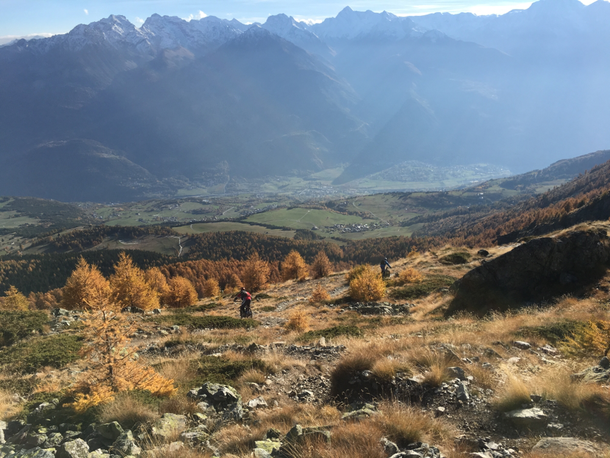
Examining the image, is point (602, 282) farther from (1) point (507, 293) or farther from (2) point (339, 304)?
(2) point (339, 304)

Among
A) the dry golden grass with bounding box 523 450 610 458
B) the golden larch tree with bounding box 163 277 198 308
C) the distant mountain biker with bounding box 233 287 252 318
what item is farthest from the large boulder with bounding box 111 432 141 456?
the golden larch tree with bounding box 163 277 198 308

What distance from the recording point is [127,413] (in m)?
8.41

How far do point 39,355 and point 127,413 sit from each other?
13.4 metres

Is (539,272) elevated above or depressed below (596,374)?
below

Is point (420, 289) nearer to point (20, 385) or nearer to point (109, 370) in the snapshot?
point (109, 370)

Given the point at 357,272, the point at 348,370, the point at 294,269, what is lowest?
the point at 294,269

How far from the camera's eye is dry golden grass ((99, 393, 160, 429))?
327 inches

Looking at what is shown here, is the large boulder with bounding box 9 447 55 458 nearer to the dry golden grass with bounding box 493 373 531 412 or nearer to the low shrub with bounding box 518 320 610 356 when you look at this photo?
the dry golden grass with bounding box 493 373 531 412

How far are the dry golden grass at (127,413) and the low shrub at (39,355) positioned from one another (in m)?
11.0

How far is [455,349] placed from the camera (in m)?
11.2

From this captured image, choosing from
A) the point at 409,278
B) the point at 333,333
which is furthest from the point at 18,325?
the point at 409,278

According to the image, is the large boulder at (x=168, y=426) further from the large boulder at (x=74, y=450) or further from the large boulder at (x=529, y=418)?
the large boulder at (x=529, y=418)

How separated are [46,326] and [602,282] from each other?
129ft

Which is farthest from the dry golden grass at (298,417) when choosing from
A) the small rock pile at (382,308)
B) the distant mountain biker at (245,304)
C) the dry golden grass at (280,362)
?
the distant mountain biker at (245,304)
